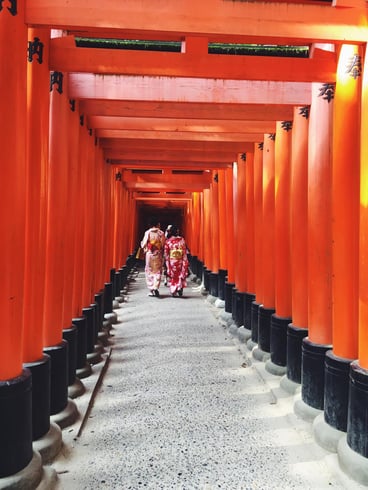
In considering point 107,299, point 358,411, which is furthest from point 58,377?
point 107,299

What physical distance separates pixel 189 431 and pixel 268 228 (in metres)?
2.82

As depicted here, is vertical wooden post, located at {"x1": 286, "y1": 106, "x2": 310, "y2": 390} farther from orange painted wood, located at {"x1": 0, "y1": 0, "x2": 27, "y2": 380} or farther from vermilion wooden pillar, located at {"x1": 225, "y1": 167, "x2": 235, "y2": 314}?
vermilion wooden pillar, located at {"x1": 225, "y1": 167, "x2": 235, "y2": 314}

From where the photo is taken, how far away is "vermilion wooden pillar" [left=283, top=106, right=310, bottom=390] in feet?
14.3

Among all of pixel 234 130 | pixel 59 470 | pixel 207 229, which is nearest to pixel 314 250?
pixel 234 130

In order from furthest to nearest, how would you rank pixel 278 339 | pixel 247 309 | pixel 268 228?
pixel 247 309
pixel 268 228
pixel 278 339

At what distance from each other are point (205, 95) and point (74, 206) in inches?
63.9

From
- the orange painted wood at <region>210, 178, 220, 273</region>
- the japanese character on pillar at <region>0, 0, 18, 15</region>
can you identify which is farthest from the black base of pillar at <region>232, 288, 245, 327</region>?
the japanese character on pillar at <region>0, 0, 18, 15</region>

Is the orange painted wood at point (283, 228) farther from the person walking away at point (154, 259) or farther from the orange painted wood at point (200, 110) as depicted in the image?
A: the person walking away at point (154, 259)

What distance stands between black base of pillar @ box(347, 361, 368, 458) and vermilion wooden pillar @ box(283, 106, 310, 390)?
1416mm

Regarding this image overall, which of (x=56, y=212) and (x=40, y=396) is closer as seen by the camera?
(x=40, y=396)

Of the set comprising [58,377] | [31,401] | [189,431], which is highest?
[31,401]

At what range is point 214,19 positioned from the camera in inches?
105

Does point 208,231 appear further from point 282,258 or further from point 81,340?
point 81,340

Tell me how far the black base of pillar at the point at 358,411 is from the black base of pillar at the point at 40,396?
2.03 metres
